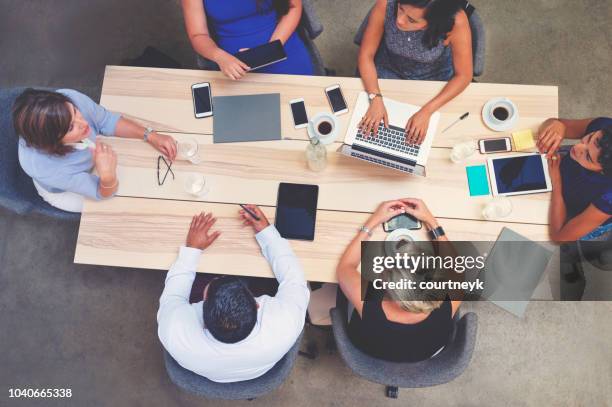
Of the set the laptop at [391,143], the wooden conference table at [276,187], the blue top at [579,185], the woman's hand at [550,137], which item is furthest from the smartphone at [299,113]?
the blue top at [579,185]

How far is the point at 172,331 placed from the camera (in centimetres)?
147

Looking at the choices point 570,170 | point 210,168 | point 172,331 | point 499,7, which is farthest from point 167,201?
point 499,7

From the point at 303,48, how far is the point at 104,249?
134 cm

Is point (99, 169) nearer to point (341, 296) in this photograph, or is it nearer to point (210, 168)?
point (210, 168)

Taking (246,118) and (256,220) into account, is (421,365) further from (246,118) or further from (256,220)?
(246,118)

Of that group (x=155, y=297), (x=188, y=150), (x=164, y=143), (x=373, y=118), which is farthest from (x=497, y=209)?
(x=155, y=297)

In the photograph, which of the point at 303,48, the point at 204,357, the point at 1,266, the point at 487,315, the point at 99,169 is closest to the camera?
the point at 204,357

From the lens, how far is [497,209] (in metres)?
1.60

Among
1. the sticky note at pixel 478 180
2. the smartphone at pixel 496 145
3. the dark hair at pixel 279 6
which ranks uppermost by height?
the dark hair at pixel 279 6

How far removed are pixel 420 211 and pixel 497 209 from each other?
287 millimetres

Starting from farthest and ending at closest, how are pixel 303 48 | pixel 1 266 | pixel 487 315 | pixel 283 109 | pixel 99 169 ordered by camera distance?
pixel 1 266 → pixel 487 315 → pixel 303 48 → pixel 283 109 → pixel 99 169

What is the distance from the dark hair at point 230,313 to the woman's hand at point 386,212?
54cm

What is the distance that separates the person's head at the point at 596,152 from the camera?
1.57m

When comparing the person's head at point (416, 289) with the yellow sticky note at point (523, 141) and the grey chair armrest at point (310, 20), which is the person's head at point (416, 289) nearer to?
the yellow sticky note at point (523, 141)
